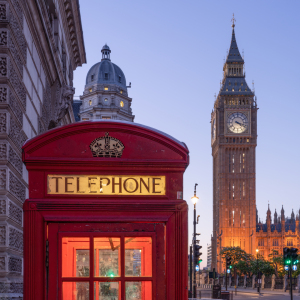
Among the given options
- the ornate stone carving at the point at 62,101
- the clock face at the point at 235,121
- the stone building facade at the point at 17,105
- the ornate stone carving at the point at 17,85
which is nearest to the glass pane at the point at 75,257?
the stone building facade at the point at 17,105

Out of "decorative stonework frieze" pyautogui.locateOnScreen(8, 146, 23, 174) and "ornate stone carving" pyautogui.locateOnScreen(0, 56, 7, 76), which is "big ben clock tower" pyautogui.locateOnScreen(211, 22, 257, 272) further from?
"ornate stone carving" pyautogui.locateOnScreen(0, 56, 7, 76)

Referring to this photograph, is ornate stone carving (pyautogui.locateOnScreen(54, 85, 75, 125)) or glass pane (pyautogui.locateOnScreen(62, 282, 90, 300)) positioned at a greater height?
ornate stone carving (pyautogui.locateOnScreen(54, 85, 75, 125))

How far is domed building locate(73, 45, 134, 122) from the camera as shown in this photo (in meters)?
73.9

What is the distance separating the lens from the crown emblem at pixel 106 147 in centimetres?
445

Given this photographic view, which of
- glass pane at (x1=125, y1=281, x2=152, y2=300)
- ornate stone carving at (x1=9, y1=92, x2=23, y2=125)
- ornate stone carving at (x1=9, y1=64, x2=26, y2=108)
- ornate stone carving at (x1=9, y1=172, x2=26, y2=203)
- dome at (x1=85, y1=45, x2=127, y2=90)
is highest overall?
dome at (x1=85, y1=45, x2=127, y2=90)

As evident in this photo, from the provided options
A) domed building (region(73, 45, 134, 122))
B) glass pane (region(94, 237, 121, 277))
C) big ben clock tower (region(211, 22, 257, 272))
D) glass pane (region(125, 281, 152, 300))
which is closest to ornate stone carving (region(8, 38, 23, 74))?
glass pane (region(94, 237, 121, 277))

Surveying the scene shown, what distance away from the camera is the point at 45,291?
13.9ft

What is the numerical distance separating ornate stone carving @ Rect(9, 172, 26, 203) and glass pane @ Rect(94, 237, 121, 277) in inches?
130

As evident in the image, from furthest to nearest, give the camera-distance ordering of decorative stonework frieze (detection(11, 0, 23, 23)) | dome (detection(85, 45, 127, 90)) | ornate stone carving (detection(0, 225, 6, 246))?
dome (detection(85, 45, 127, 90)), decorative stonework frieze (detection(11, 0, 23, 23)), ornate stone carving (detection(0, 225, 6, 246))

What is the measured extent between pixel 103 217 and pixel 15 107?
3.91 meters

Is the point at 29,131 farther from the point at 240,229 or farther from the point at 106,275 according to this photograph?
the point at 240,229

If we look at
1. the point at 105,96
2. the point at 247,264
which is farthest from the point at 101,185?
the point at 247,264

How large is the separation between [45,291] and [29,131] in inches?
214

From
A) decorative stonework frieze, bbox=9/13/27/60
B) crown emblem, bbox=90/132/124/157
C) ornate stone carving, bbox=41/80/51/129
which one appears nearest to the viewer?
crown emblem, bbox=90/132/124/157
